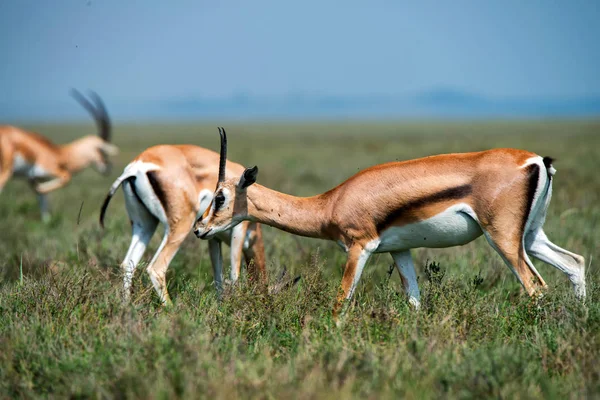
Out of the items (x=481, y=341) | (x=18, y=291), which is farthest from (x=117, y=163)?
(x=481, y=341)

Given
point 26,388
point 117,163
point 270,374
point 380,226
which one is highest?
point 380,226

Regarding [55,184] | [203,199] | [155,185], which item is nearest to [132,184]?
Result: [155,185]

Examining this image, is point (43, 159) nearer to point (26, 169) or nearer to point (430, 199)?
point (26, 169)

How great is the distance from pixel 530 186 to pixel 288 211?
7.48 ft

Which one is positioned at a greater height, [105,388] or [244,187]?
[244,187]

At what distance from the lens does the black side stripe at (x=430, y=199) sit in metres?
5.36

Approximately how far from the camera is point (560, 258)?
561cm

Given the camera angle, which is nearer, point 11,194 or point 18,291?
point 18,291

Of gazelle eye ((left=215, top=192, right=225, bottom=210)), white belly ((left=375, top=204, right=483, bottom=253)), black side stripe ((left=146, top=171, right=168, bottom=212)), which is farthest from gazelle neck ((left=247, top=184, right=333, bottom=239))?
black side stripe ((left=146, top=171, right=168, bottom=212))

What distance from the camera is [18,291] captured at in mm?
5500

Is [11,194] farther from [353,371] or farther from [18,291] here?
[353,371]

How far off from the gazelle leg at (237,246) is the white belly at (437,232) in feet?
5.90

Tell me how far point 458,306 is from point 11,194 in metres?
15.4

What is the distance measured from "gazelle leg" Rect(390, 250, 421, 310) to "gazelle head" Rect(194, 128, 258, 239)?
1597mm
